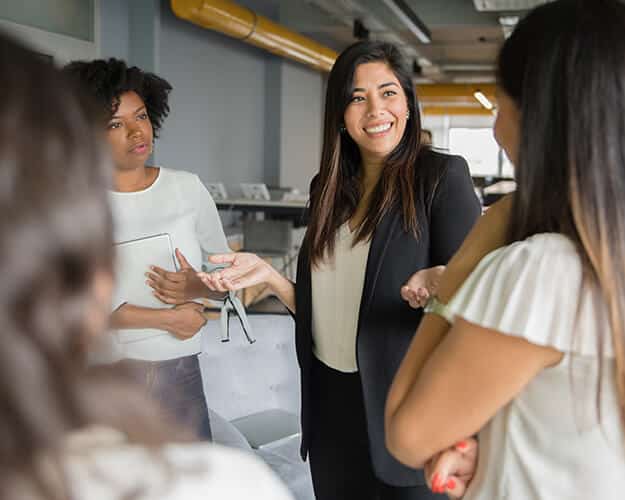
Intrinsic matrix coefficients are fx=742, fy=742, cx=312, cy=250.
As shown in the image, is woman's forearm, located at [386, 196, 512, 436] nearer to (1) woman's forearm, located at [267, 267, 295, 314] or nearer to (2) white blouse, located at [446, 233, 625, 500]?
(2) white blouse, located at [446, 233, 625, 500]

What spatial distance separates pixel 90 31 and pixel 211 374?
15.4ft

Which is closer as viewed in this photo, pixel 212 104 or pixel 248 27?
pixel 248 27

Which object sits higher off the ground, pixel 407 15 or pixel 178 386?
pixel 407 15

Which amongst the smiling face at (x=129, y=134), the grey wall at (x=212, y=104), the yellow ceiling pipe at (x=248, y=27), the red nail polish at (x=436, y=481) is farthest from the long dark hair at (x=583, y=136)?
the grey wall at (x=212, y=104)

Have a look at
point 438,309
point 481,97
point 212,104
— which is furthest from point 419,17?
point 438,309

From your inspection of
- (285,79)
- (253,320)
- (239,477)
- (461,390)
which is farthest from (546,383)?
(285,79)

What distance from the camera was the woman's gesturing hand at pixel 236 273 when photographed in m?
1.77

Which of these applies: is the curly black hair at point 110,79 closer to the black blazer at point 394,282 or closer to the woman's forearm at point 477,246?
the black blazer at point 394,282

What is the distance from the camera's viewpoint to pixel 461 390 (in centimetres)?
90

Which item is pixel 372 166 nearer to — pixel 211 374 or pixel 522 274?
pixel 522 274

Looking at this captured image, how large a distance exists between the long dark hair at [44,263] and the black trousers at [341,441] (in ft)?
4.32

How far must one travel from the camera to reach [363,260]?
5.83ft

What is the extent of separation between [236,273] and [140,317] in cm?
30

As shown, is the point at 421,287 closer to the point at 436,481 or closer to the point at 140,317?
the point at 436,481
